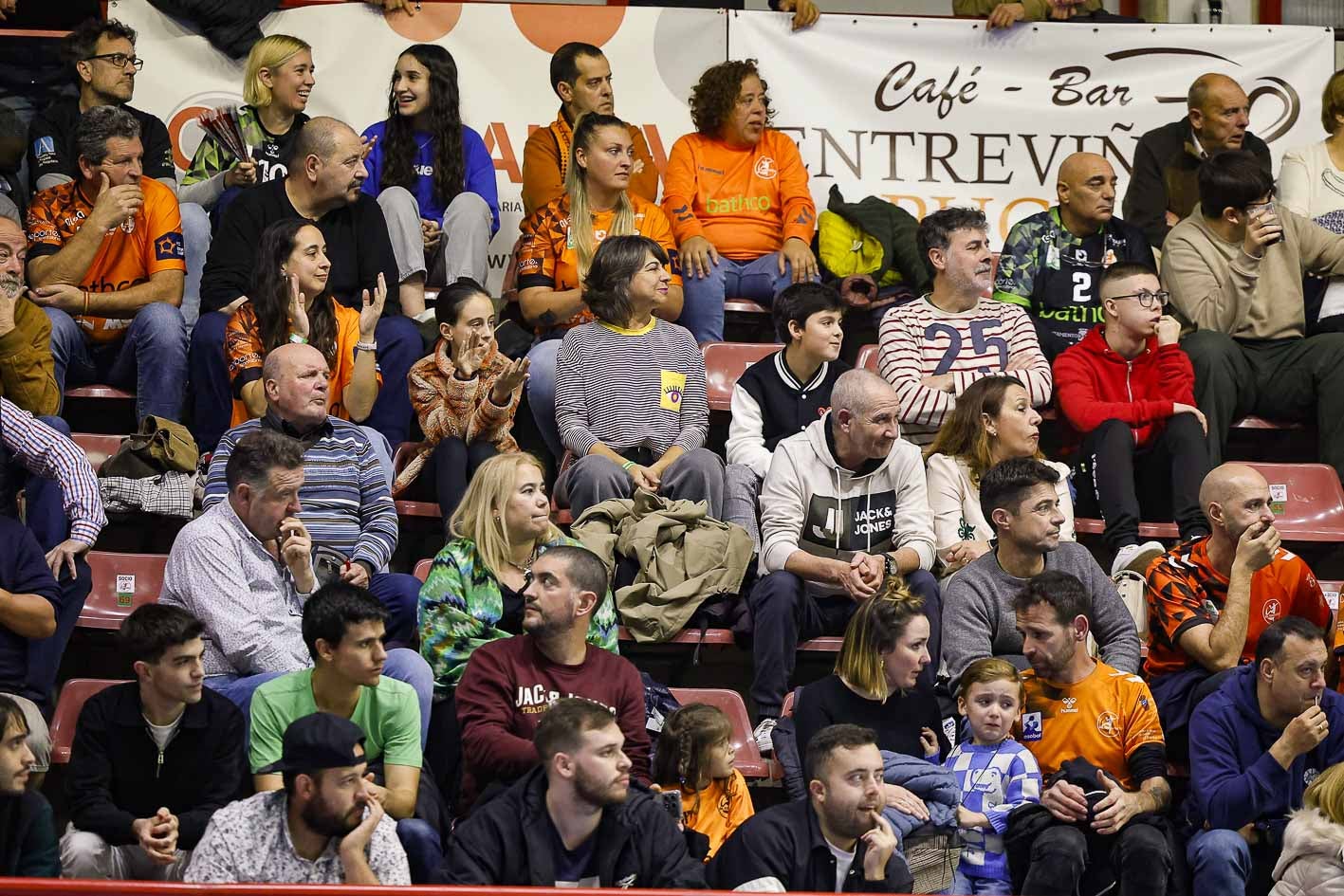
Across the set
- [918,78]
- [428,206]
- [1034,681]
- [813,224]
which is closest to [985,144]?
[918,78]

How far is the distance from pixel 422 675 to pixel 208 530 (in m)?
0.74

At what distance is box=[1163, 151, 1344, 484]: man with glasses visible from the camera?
6.95 metres

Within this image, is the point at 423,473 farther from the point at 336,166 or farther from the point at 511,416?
the point at 336,166

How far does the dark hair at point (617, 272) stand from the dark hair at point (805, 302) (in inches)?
18.5

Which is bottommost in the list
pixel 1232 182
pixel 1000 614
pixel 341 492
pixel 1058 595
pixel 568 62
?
pixel 1000 614

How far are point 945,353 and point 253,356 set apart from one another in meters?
2.41

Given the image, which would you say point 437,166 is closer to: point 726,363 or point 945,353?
point 726,363

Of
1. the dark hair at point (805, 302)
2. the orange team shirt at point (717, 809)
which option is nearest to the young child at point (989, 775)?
the orange team shirt at point (717, 809)

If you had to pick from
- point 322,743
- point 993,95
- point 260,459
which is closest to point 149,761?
point 322,743

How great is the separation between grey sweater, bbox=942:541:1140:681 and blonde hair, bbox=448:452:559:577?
1.21 metres

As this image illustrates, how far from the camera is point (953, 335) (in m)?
6.90

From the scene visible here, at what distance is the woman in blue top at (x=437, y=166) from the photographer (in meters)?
7.50

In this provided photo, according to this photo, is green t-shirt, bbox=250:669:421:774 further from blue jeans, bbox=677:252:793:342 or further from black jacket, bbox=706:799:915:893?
blue jeans, bbox=677:252:793:342

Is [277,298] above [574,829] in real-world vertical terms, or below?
above
